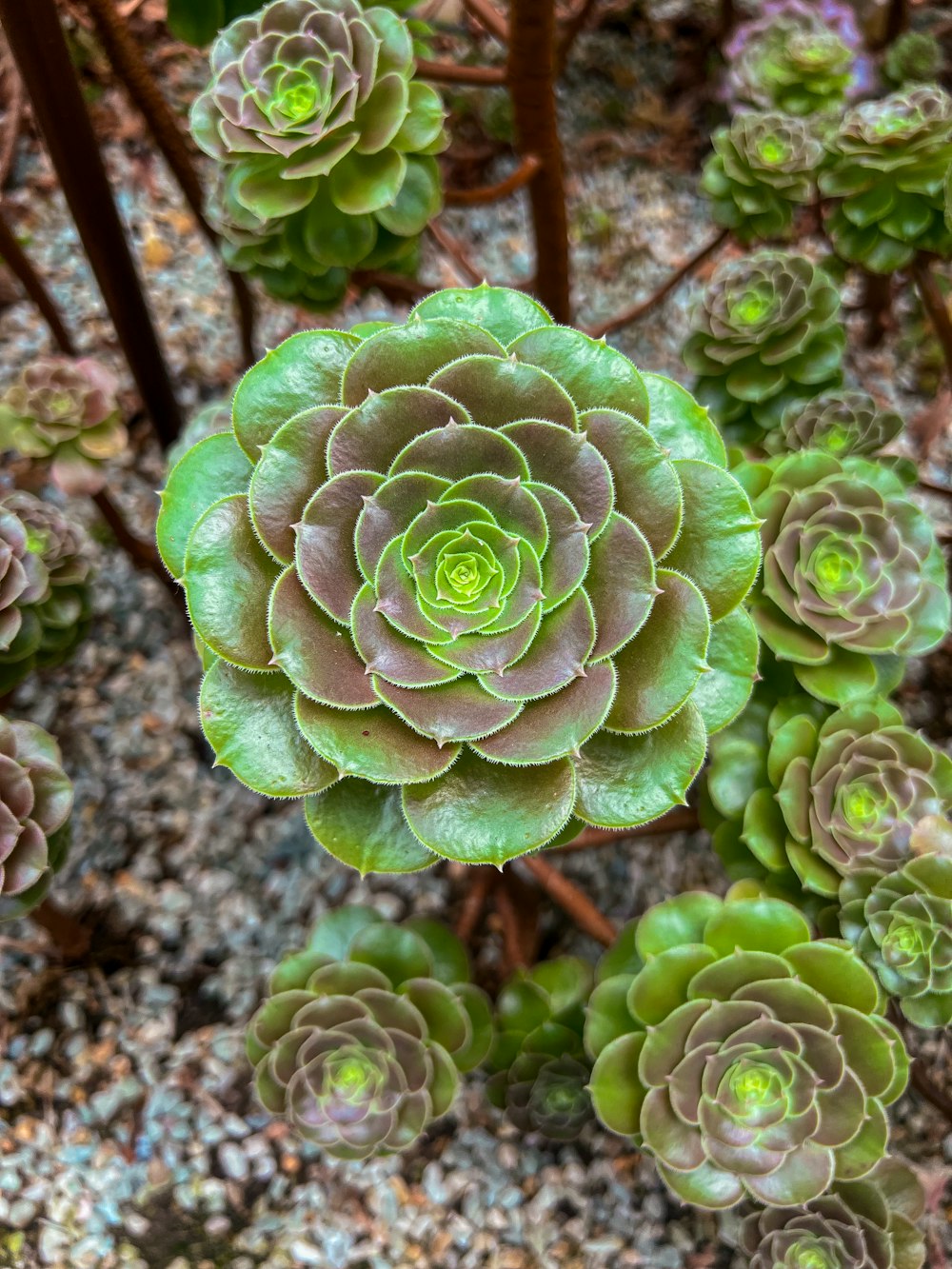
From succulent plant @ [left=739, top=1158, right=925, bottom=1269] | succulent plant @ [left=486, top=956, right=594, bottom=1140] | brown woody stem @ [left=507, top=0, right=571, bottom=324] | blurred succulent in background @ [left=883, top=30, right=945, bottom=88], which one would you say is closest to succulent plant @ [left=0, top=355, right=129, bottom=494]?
brown woody stem @ [left=507, top=0, right=571, bottom=324]

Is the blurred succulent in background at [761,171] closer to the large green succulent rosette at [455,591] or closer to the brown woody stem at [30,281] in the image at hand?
the large green succulent rosette at [455,591]

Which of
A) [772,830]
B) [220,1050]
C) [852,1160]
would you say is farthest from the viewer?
[220,1050]

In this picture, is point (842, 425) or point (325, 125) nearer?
point (325, 125)

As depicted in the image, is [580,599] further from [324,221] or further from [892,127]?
[892,127]

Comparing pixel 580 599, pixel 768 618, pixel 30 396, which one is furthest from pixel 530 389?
pixel 30 396

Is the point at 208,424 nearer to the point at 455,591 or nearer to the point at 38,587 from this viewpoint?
the point at 38,587

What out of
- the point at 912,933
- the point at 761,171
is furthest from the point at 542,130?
the point at 912,933
